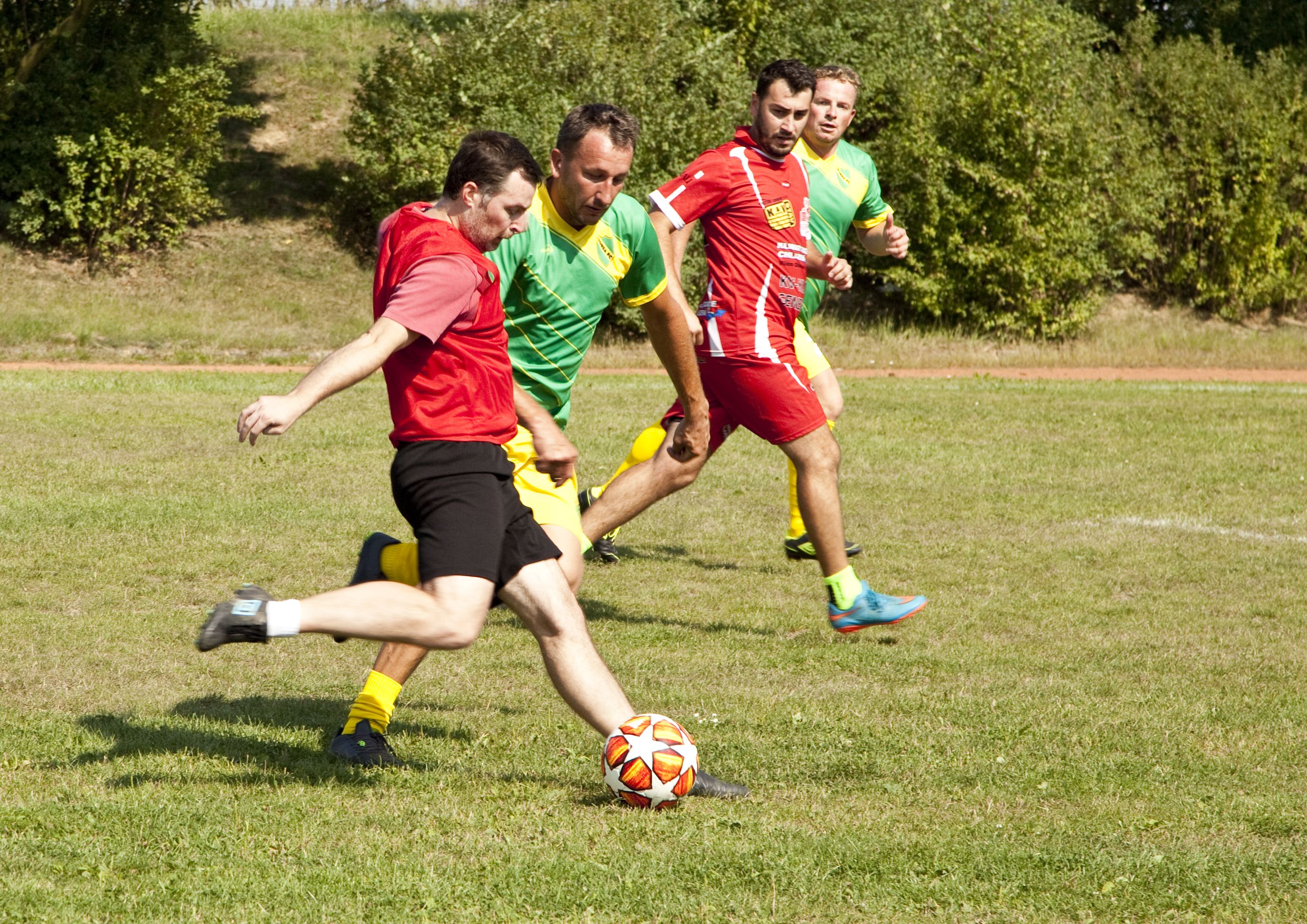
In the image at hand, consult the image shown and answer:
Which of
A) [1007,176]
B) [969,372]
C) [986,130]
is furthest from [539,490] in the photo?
[1007,176]

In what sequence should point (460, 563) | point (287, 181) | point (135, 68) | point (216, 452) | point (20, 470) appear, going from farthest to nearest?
point (287, 181), point (135, 68), point (216, 452), point (20, 470), point (460, 563)

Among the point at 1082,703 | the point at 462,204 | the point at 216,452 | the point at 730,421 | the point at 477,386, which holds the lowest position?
the point at 216,452

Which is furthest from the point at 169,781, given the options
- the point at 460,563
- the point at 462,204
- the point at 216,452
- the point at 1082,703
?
the point at 216,452

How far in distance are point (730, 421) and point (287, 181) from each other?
24812 mm

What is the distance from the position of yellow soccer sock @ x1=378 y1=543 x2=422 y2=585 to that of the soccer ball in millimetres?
817

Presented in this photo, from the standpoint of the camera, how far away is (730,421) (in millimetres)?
7477

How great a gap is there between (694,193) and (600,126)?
6.58 feet

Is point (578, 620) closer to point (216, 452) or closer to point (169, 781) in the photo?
point (169, 781)

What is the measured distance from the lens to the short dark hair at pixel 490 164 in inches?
168

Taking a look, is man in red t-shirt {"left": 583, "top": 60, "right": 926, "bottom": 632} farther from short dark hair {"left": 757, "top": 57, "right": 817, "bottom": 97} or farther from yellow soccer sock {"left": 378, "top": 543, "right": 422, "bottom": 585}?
yellow soccer sock {"left": 378, "top": 543, "right": 422, "bottom": 585}

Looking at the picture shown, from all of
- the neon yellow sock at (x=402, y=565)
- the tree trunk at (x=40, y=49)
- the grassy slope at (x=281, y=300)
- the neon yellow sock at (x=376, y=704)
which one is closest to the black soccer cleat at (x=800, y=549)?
the neon yellow sock at (x=376, y=704)

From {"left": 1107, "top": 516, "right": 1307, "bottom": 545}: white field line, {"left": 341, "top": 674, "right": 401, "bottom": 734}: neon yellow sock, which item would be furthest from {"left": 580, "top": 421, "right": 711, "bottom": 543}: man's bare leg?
{"left": 1107, "top": 516, "right": 1307, "bottom": 545}: white field line

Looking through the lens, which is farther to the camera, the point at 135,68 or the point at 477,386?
the point at 135,68

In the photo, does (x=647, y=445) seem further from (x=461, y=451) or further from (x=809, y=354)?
(x=461, y=451)
